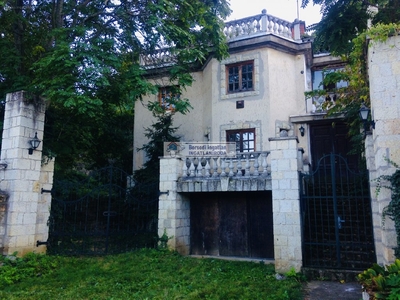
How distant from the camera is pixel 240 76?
13250 millimetres

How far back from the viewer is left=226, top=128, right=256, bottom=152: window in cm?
1284

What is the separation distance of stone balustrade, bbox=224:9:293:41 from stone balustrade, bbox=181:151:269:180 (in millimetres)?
5538

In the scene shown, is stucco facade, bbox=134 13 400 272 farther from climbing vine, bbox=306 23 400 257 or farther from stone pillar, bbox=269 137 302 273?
climbing vine, bbox=306 23 400 257

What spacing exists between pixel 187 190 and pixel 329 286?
14.7ft

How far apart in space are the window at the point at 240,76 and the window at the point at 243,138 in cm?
163

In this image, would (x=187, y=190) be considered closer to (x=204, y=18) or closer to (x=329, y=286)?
(x=329, y=286)

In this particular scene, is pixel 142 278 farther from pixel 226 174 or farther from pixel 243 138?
pixel 243 138

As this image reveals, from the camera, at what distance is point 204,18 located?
10.9 meters

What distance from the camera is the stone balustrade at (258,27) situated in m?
12.9

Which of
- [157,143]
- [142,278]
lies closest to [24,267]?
[142,278]

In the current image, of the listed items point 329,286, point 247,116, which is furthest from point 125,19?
point 329,286

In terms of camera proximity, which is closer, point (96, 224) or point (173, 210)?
point (96, 224)

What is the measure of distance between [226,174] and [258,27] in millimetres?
6581

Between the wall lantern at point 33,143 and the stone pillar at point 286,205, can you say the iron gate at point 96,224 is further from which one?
the stone pillar at point 286,205
